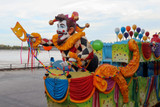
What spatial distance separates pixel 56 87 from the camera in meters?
4.39

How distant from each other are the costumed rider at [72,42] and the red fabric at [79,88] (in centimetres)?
40

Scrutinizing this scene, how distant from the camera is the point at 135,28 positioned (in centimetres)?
797

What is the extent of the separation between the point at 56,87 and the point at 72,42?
43.4 inches

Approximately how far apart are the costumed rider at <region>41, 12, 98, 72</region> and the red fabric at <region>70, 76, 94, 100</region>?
0.40 meters

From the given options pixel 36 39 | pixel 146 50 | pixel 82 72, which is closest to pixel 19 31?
pixel 36 39

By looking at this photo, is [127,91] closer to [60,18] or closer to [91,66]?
[91,66]

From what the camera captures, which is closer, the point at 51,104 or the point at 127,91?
the point at 51,104

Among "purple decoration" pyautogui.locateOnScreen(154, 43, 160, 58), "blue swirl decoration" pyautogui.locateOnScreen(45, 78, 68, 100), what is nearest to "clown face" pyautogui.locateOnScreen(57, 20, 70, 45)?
"blue swirl decoration" pyautogui.locateOnScreen(45, 78, 68, 100)

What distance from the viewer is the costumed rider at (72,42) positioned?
4.24 m

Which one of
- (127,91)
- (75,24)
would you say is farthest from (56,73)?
(127,91)

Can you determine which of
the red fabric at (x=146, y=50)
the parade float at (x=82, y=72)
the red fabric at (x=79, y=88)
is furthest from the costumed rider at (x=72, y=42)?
the red fabric at (x=146, y=50)

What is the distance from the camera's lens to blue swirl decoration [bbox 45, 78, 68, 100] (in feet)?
14.0

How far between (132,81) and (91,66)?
1567 millimetres

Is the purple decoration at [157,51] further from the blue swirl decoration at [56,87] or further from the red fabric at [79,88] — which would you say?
the blue swirl decoration at [56,87]
